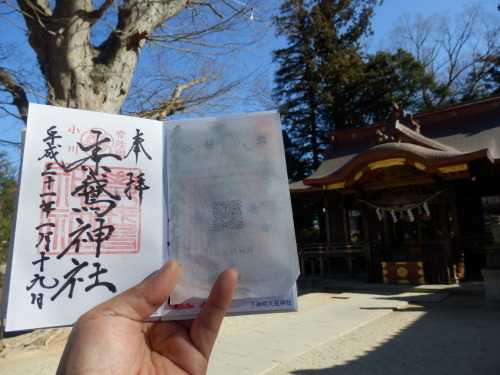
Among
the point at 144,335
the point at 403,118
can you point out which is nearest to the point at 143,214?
the point at 144,335

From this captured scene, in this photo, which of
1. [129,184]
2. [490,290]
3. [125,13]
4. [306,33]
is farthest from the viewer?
[306,33]

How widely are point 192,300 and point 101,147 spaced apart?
0.67 m

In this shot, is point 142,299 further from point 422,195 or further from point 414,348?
point 422,195

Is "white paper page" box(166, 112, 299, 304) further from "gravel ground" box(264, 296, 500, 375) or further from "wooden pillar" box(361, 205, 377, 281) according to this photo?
"wooden pillar" box(361, 205, 377, 281)

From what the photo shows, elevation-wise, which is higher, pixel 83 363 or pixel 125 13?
pixel 125 13

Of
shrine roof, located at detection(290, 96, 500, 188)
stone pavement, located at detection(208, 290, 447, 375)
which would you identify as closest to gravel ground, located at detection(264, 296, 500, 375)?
stone pavement, located at detection(208, 290, 447, 375)

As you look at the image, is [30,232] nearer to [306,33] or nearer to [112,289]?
[112,289]

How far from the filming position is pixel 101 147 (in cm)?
135

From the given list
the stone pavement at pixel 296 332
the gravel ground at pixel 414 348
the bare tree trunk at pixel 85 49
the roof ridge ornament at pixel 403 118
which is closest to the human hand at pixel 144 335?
the stone pavement at pixel 296 332

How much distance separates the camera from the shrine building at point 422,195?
9.18 metres

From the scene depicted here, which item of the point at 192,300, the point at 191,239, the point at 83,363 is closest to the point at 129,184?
the point at 191,239

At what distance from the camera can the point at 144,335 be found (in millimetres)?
1313

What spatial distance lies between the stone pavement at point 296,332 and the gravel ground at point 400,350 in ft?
0.56

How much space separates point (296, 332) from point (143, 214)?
15.8 ft
